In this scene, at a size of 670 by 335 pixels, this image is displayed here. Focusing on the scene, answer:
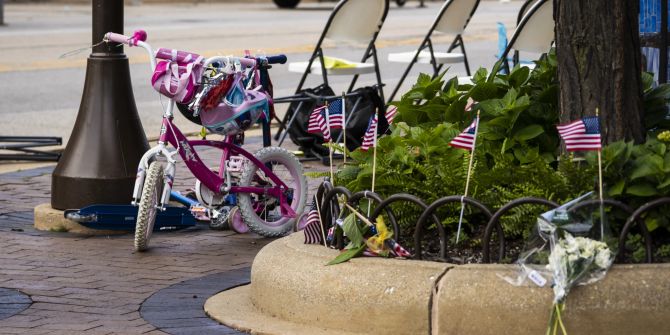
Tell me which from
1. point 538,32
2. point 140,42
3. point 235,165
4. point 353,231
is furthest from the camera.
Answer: point 538,32

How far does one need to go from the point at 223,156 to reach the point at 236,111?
29 cm

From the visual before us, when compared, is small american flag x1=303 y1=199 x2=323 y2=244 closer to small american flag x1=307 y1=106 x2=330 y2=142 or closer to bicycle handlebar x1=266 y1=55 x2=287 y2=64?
small american flag x1=307 y1=106 x2=330 y2=142

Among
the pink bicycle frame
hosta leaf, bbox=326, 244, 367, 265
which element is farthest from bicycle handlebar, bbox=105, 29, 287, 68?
hosta leaf, bbox=326, 244, 367, 265

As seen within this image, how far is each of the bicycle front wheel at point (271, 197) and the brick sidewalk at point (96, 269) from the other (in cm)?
11

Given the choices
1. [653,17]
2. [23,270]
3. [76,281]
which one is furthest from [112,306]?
[653,17]

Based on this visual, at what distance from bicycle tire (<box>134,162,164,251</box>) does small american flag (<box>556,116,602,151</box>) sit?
2.27 metres

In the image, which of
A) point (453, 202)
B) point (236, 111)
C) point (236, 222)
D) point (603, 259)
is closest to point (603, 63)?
point (453, 202)

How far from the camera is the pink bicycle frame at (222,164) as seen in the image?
6.56 meters

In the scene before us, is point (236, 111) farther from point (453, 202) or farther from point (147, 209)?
point (453, 202)

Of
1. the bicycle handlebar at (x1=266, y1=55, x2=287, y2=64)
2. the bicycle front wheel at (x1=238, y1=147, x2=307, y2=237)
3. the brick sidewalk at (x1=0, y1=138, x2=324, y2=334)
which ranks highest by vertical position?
the bicycle handlebar at (x1=266, y1=55, x2=287, y2=64)

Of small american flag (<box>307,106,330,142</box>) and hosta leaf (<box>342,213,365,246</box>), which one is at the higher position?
small american flag (<box>307,106,330,142</box>)

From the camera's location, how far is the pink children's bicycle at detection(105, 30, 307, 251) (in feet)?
20.9

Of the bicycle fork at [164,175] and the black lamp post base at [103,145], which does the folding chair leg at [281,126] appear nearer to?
the black lamp post base at [103,145]

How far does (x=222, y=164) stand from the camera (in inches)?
267
